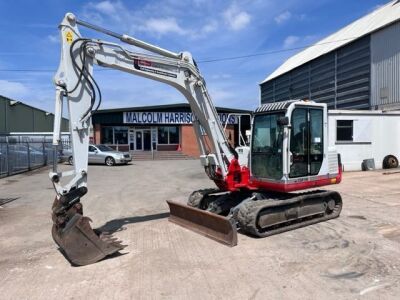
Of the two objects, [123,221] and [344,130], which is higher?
[344,130]

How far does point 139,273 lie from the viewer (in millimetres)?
6336

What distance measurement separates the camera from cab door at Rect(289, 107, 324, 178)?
8891 mm

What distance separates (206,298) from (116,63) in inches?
183

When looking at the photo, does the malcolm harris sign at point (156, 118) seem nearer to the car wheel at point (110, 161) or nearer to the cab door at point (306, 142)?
the car wheel at point (110, 161)

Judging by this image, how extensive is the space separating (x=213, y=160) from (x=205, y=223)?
1.53 m

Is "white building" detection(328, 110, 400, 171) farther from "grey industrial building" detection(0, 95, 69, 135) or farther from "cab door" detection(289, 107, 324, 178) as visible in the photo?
"grey industrial building" detection(0, 95, 69, 135)

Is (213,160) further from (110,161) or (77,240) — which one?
(110,161)

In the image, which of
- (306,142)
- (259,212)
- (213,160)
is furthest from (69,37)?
(306,142)

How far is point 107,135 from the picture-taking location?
135 ft

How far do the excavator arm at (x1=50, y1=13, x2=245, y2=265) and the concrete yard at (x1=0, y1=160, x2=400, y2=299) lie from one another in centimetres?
39

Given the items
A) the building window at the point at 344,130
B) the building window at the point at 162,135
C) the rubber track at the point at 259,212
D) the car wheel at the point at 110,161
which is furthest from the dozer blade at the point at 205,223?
the building window at the point at 162,135

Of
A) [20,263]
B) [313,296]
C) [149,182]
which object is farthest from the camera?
[149,182]

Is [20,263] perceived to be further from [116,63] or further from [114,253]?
[116,63]

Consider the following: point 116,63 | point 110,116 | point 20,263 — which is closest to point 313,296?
point 20,263
